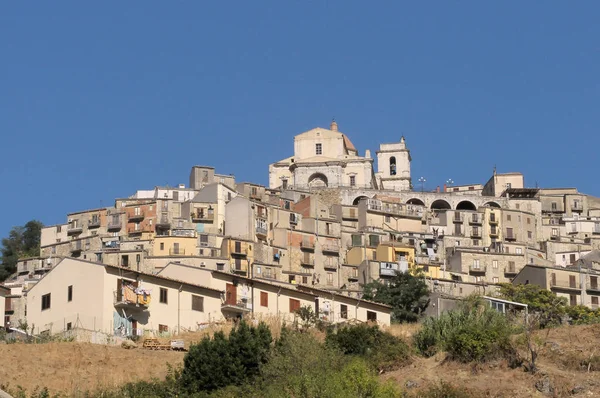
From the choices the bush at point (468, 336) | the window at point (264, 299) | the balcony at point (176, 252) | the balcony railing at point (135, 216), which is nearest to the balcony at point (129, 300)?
the window at point (264, 299)

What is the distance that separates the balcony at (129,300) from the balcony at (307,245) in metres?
44.6

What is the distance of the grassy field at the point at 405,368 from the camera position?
1649 inches

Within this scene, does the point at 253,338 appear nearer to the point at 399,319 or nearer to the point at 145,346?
the point at 145,346

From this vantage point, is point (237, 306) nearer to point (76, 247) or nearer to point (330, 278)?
point (330, 278)

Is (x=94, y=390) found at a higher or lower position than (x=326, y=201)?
lower

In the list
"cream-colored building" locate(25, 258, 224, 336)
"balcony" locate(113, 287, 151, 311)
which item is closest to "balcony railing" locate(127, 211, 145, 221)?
"cream-colored building" locate(25, 258, 224, 336)

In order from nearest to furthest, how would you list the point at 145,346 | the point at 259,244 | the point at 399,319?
1. the point at 145,346
2. the point at 399,319
3. the point at 259,244

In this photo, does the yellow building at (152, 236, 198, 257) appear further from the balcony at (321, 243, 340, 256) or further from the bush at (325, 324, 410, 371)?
the bush at (325, 324, 410, 371)

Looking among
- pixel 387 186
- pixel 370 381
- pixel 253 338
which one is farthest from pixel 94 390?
pixel 387 186

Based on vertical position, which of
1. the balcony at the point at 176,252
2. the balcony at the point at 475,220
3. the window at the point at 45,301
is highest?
the balcony at the point at 475,220

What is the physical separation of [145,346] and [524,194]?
267 ft

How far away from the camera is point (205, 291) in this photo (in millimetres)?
63188

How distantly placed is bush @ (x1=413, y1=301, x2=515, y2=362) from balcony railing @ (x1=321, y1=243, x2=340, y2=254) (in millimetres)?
51958

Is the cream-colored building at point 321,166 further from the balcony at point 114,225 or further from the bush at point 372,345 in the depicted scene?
the bush at point 372,345
